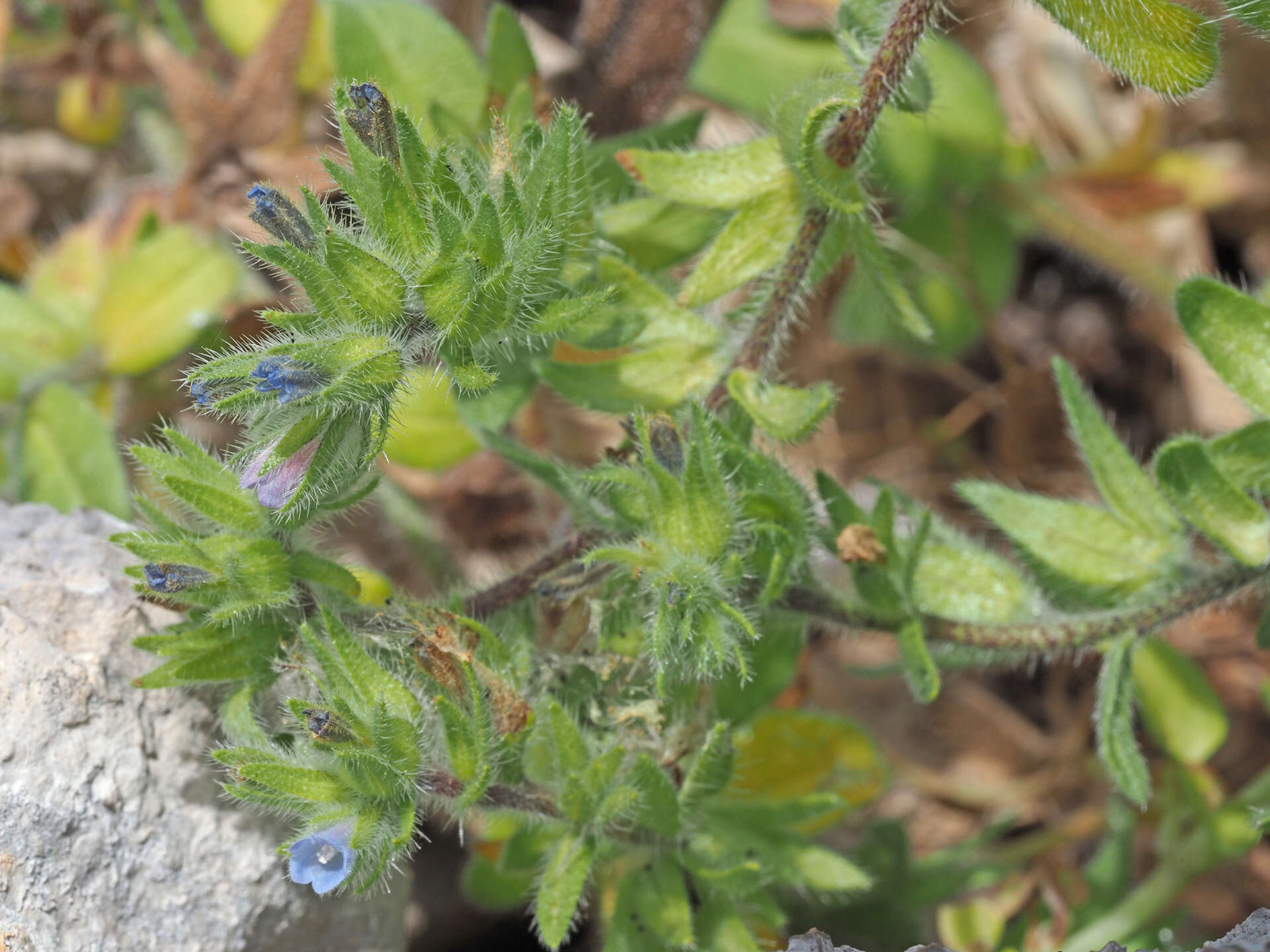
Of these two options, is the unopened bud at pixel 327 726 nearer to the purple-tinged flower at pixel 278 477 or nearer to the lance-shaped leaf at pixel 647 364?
the purple-tinged flower at pixel 278 477

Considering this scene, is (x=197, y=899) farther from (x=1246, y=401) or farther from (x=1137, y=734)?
(x=1137, y=734)

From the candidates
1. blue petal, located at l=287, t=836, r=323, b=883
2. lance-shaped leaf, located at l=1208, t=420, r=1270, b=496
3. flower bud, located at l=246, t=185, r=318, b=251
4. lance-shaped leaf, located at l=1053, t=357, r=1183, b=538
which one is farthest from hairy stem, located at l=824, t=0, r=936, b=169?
blue petal, located at l=287, t=836, r=323, b=883

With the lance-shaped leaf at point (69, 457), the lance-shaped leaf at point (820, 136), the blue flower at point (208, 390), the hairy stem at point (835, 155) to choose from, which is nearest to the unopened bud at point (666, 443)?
the hairy stem at point (835, 155)

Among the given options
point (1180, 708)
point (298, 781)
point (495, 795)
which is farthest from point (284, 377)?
point (1180, 708)

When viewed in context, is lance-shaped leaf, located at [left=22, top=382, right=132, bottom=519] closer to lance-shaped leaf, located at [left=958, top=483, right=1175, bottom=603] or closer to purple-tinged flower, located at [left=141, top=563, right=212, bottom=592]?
purple-tinged flower, located at [left=141, top=563, right=212, bottom=592]

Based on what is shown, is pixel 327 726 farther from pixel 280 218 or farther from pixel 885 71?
pixel 885 71
